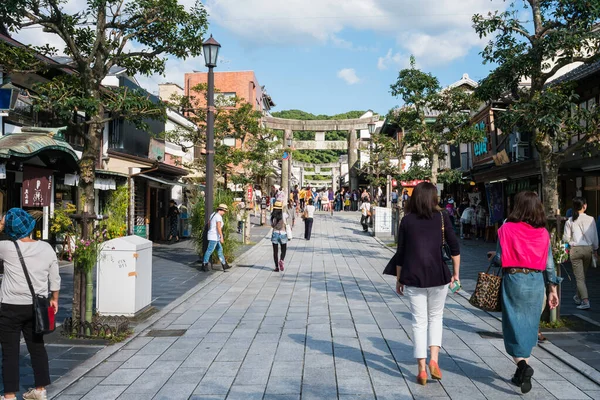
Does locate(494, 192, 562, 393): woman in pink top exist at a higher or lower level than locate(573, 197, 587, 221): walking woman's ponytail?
lower

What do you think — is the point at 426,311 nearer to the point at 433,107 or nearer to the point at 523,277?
the point at 523,277

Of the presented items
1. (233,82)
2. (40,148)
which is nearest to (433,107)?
(40,148)

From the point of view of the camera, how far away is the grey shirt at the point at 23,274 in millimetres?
4402

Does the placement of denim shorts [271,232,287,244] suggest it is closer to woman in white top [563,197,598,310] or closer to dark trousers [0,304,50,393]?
woman in white top [563,197,598,310]

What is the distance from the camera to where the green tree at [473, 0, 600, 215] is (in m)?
8.18

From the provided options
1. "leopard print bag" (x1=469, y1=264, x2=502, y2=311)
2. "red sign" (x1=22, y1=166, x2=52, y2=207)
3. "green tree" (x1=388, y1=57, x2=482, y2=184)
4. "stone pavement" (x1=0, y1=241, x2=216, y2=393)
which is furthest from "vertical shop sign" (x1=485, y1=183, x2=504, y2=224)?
"leopard print bag" (x1=469, y1=264, x2=502, y2=311)

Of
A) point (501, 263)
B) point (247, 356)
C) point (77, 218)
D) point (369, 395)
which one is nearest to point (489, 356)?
point (501, 263)

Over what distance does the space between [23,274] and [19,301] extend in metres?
0.22

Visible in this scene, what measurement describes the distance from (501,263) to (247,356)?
2775 mm

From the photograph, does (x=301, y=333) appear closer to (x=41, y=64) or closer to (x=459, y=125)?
(x=41, y=64)

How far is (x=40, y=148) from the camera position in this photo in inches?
451

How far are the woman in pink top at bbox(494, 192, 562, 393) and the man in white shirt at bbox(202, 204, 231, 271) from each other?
8.78m

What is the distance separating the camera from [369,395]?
15.1 feet

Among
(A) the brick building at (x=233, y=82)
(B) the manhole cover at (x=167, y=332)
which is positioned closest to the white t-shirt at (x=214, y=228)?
(B) the manhole cover at (x=167, y=332)
